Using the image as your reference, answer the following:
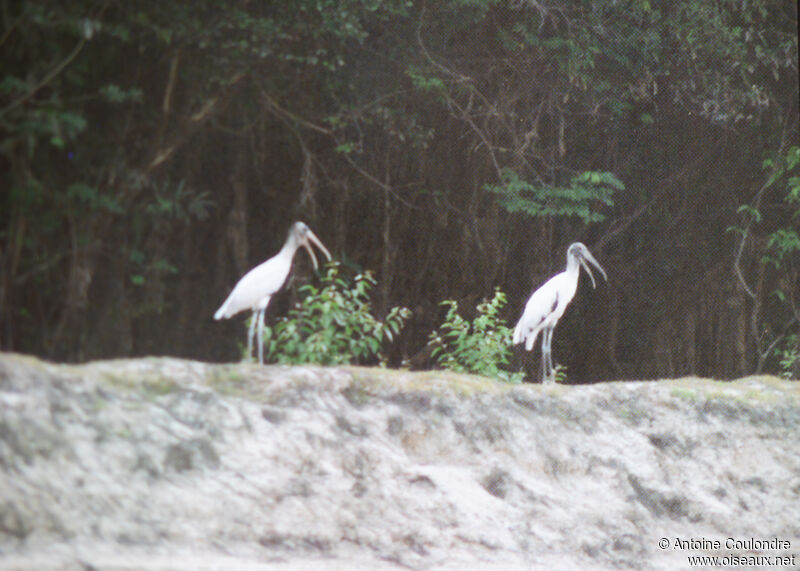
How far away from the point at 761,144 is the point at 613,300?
2148 mm

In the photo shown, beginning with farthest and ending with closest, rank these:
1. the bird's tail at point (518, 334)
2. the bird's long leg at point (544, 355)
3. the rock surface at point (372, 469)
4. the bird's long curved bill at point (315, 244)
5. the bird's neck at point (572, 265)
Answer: the bird's neck at point (572, 265) → the bird's long leg at point (544, 355) → the bird's tail at point (518, 334) → the bird's long curved bill at point (315, 244) → the rock surface at point (372, 469)

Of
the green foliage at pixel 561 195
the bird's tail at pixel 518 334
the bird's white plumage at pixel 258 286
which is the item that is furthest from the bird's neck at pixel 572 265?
the bird's white plumage at pixel 258 286

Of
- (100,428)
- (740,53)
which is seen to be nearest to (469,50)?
(740,53)

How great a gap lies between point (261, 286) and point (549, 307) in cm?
254

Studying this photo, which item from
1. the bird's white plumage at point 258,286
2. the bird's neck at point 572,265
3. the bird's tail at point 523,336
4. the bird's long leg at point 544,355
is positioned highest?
the bird's neck at point 572,265

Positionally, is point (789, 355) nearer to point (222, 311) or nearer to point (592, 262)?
point (592, 262)

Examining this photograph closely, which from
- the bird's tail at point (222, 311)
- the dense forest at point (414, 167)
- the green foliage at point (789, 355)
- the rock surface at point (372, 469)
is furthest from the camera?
the green foliage at point (789, 355)

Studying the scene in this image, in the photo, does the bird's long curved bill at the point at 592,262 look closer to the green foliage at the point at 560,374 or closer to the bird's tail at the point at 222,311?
the green foliage at the point at 560,374

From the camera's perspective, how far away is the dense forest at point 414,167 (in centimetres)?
591

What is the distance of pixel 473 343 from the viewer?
7.93m

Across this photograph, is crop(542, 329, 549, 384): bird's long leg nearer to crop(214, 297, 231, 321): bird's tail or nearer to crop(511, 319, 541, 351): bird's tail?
crop(511, 319, 541, 351): bird's tail

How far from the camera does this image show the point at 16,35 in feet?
18.5

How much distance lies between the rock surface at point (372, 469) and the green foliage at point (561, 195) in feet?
5.01

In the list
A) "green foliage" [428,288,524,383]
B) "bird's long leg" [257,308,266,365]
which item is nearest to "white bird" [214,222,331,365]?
"bird's long leg" [257,308,266,365]
